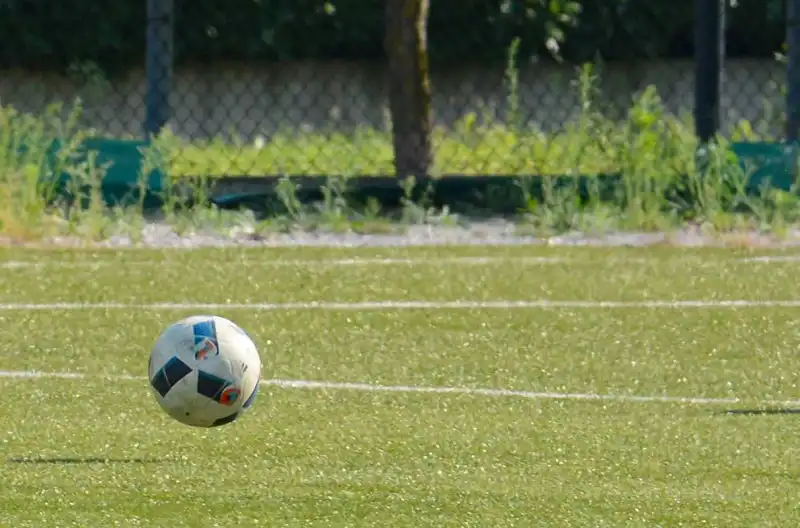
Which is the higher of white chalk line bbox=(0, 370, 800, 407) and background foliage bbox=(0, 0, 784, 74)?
background foliage bbox=(0, 0, 784, 74)

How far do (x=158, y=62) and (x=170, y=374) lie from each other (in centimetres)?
517

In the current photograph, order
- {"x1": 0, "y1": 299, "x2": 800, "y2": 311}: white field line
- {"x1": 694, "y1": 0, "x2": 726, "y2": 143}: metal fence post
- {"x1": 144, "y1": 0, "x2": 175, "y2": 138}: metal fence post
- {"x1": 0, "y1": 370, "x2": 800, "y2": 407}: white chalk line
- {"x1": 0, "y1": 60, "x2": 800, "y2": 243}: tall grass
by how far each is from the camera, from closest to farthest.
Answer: {"x1": 0, "y1": 370, "x2": 800, "y2": 407}: white chalk line
{"x1": 0, "y1": 299, "x2": 800, "y2": 311}: white field line
{"x1": 0, "y1": 60, "x2": 800, "y2": 243}: tall grass
{"x1": 144, "y1": 0, "x2": 175, "y2": 138}: metal fence post
{"x1": 694, "y1": 0, "x2": 726, "y2": 143}: metal fence post

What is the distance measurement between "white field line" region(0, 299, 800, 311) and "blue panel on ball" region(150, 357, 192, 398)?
244 cm

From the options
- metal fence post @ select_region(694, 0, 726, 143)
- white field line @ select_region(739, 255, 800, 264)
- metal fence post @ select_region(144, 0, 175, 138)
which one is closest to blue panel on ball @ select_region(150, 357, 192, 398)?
white field line @ select_region(739, 255, 800, 264)

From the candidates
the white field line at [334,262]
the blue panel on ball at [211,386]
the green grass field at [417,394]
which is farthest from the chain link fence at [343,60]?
the blue panel on ball at [211,386]

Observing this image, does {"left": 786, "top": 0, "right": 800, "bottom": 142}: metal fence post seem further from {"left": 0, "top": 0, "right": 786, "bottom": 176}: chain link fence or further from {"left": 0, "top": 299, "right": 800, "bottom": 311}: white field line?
{"left": 0, "top": 0, "right": 786, "bottom": 176}: chain link fence

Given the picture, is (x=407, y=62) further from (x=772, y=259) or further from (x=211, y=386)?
(x=211, y=386)

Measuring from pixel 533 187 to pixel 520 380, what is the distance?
402cm

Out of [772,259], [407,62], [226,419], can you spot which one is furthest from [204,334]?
[407,62]

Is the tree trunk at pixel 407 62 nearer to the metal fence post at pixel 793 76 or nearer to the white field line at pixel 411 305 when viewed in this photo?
the metal fence post at pixel 793 76

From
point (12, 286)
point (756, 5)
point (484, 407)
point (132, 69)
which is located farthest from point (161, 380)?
point (756, 5)

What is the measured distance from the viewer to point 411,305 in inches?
285

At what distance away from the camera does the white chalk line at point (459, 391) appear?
5.36m

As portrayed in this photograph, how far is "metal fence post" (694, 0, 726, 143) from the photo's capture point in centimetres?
974
